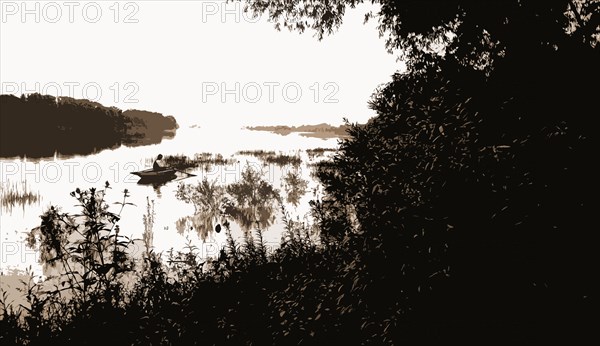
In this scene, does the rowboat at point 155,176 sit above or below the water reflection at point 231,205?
above

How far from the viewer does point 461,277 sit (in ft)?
10.5

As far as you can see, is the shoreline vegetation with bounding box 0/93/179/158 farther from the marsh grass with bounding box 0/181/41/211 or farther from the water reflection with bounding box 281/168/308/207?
the water reflection with bounding box 281/168/308/207

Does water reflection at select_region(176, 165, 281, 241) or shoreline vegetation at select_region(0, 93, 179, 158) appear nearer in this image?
water reflection at select_region(176, 165, 281, 241)

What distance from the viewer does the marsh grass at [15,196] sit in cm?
2321

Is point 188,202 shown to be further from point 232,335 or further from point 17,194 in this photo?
point 232,335

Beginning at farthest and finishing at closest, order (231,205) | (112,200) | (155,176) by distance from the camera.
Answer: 1. (155,176)
2. (112,200)
3. (231,205)

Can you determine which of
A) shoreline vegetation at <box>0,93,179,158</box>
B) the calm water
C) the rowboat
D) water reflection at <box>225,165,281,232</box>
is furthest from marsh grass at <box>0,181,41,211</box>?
shoreline vegetation at <box>0,93,179,158</box>

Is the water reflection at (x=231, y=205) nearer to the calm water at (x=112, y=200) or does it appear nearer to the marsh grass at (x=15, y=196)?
the calm water at (x=112, y=200)

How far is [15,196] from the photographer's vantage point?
24.6m

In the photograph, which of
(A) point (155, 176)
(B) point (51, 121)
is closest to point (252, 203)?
(A) point (155, 176)

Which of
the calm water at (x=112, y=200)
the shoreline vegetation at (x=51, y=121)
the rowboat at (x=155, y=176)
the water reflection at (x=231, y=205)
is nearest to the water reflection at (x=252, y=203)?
the water reflection at (x=231, y=205)

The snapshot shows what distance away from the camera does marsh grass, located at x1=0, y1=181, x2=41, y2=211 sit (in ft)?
76.2

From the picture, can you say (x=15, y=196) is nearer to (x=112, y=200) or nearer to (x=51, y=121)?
(x=112, y=200)

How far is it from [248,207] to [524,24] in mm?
16195
